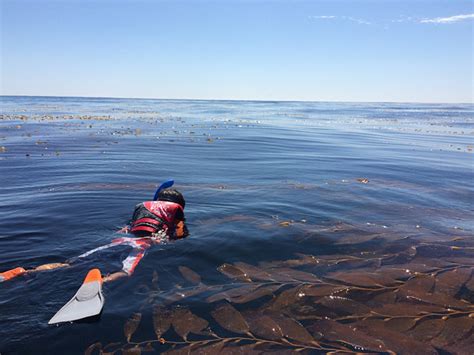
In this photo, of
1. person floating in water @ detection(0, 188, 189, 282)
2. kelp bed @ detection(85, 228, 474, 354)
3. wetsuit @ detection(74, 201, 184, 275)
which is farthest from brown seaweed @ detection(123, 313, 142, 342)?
wetsuit @ detection(74, 201, 184, 275)

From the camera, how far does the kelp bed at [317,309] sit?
152 inches

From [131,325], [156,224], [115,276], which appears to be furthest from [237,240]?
[131,325]

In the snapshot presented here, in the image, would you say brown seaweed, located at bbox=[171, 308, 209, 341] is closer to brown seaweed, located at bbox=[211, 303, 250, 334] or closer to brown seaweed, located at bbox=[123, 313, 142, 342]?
brown seaweed, located at bbox=[211, 303, 250, 334]

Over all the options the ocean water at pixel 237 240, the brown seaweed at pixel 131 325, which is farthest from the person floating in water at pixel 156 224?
the brown seaweed at pixel 131 325

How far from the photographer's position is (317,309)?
179 inches

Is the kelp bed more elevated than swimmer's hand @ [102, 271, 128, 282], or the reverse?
swimmer's hand @ [102, 271, 128, 282]

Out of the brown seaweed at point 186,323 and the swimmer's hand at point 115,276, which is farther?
the swimmer's hand at point 115,276

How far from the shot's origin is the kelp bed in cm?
385

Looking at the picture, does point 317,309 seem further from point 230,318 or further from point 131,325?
point 131,325

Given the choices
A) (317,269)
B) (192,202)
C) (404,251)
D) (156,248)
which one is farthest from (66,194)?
(404,251)

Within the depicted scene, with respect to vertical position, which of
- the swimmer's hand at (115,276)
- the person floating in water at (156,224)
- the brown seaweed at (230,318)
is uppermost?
the person floating in water at (156,224)

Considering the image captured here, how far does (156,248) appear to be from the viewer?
21.2 ft

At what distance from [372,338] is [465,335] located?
1.14 m

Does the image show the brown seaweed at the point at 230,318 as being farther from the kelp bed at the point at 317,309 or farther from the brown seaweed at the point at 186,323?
the brown seaweed at the point at 186,323
